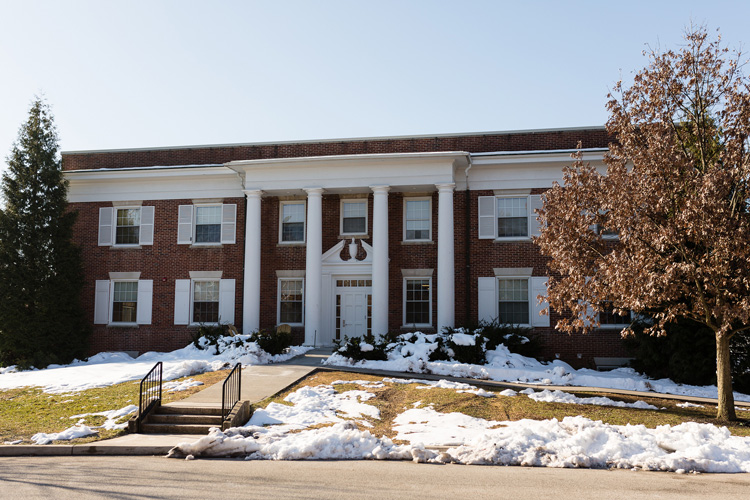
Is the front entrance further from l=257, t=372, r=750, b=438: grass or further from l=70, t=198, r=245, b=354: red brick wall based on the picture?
l=257, t=372, r=750, b=438: grass

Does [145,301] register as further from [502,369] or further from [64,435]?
[64,435]

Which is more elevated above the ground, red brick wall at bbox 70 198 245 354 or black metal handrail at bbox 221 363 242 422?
red brick wall at bbox 70 198 245 354

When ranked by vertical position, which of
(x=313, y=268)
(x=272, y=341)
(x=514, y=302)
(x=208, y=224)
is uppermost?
(x=208, y=224)

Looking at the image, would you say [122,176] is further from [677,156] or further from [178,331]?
[677,156]

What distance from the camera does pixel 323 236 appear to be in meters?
23.0

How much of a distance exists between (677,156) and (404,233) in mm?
12299

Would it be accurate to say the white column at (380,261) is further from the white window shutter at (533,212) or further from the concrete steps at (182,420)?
the concrete steps at (182,420)

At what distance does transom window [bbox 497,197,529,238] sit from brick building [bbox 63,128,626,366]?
0.04 metres

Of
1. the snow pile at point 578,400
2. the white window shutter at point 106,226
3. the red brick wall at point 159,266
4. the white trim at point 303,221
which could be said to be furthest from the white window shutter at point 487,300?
the white window shutter at point 106,226

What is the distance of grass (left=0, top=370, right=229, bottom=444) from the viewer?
35.6 feet

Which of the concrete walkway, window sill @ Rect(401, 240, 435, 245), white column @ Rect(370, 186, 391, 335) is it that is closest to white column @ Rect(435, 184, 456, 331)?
window sill @ Rect(401, 240, 435, 245)

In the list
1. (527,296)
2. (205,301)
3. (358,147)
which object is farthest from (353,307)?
(527,296)

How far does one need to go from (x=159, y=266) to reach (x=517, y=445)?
1823 cm

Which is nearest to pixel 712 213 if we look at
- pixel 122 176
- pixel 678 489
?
pixel 678 489
